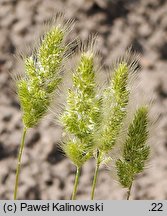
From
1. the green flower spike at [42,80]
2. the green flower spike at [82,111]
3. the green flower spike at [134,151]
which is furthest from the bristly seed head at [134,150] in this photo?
the green flower spike at [42,80]

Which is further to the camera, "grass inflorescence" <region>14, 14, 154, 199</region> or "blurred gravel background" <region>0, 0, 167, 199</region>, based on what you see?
"blurred gravel background" <region>0, 0, 167, 199</region>

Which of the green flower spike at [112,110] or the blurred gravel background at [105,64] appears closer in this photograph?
the green flower spike at [112,110]

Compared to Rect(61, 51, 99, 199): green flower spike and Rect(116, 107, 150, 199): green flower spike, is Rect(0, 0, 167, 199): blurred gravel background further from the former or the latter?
Rect(61, 51, 99, 199): green flower spike

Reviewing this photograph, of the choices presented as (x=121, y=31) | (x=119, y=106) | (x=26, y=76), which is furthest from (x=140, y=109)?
(x=121, y=31)

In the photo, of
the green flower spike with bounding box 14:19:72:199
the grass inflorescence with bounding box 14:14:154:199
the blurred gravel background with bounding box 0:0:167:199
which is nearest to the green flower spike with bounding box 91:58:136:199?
the grass inflorescence with bounding box 14:14:154:199

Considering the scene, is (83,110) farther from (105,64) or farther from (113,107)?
(105,64)

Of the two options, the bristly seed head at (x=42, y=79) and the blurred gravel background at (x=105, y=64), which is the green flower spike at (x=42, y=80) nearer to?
the bristly seed head at (x=42, y=79)

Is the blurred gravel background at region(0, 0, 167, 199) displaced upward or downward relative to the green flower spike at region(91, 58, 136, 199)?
upward
